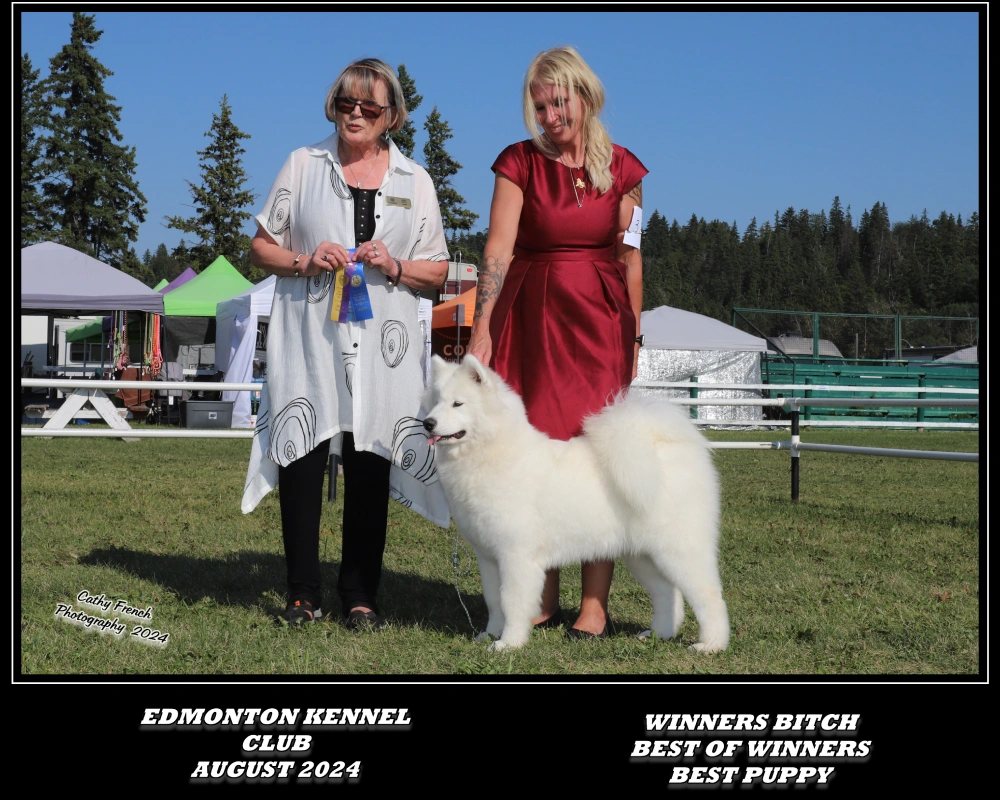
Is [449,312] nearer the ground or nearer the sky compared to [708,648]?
nearer the sky

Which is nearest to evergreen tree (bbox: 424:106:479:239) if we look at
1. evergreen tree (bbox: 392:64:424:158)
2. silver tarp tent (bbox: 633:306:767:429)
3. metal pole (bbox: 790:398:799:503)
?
evergreen tree (bbox: 392:64:424:158)

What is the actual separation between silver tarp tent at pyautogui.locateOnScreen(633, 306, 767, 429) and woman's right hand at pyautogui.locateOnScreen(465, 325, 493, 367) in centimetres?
1891

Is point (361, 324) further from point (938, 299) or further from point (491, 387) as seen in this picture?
point (938, 299)

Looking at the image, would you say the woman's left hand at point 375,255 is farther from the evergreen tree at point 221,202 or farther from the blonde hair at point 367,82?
the evergreen tree at point 221,202

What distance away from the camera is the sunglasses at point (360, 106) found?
356cm

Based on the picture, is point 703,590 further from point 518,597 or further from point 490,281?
point 490,281

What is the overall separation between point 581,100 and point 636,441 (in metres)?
1.40

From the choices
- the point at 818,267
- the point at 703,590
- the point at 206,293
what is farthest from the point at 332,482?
the point at 818,267

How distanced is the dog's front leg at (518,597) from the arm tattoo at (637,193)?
5.28 feet

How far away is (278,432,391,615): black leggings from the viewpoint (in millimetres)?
3770

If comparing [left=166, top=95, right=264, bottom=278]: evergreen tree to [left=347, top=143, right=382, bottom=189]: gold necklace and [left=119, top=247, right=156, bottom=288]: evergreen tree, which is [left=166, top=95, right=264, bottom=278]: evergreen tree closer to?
[left=119, top=247, right=156, bottom=288]: evergreen tree

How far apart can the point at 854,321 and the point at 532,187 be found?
1367 inches

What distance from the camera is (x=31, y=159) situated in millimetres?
28500
